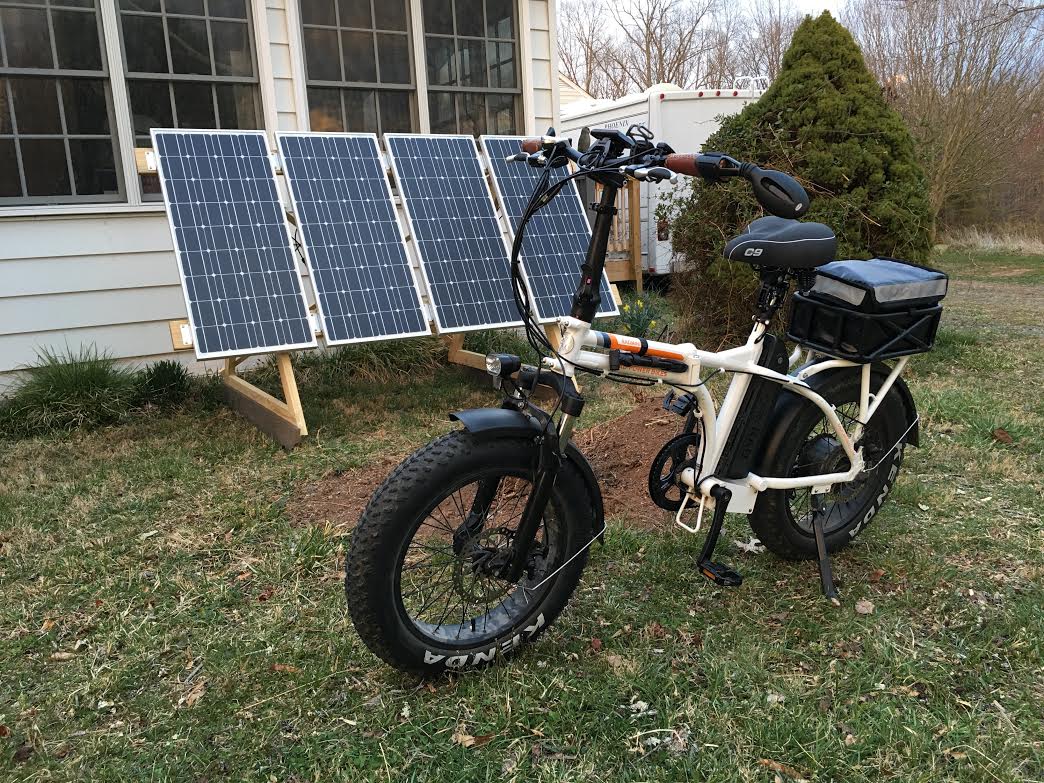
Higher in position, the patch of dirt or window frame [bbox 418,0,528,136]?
window frame [bbox 418,0,528,136]

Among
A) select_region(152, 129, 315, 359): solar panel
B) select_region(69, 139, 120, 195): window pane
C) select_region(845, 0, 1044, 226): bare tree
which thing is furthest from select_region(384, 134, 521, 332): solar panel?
select_region(845, 0, 1044, 226): bare tree

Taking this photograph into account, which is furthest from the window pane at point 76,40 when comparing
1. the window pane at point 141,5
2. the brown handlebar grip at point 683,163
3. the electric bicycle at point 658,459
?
the brown handlebar grip at point 683,163

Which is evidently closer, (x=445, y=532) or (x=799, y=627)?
(x=445, y=532)

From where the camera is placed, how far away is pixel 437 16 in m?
6.11

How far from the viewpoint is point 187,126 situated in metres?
5.45

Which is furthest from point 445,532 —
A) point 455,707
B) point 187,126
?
point 187,126

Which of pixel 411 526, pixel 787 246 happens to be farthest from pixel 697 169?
pixel 411 526

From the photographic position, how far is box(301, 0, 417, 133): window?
574 cm

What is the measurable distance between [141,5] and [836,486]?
5.30 meters

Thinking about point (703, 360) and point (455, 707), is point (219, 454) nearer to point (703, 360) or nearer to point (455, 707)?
point (455, 707)

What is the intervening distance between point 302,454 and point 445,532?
2.12 meters

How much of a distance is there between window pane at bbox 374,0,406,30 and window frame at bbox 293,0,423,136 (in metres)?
0.02

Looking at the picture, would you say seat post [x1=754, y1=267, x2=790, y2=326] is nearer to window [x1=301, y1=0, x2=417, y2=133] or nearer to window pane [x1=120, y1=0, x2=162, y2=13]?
window [x1=301, y1=0, x2=417, y2=133]

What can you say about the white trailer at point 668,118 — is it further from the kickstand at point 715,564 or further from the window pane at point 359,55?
the kickstand at point 715,564
